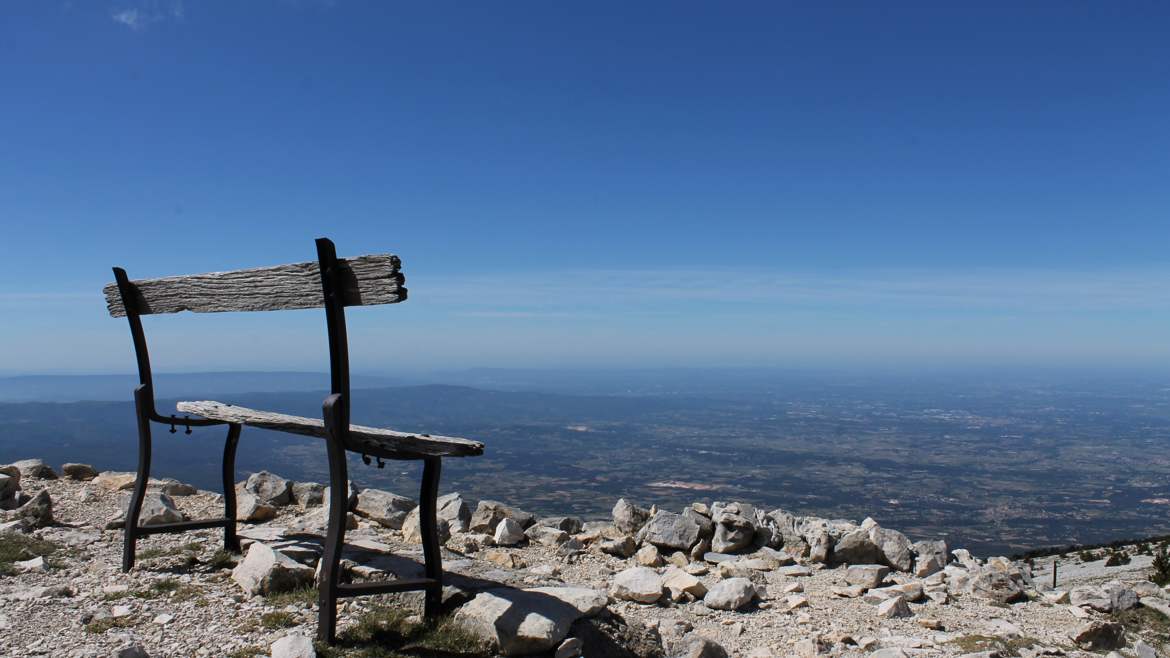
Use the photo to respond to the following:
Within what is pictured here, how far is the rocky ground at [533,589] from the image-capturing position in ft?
18.1

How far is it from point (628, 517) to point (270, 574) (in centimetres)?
580

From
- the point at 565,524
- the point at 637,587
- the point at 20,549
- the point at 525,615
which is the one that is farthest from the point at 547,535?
the point at 20,549

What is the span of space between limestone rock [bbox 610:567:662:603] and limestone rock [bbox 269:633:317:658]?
3494 mm

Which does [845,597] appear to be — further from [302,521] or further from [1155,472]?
[1155,472]

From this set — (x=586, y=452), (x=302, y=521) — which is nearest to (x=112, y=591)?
(x=302, y=521)

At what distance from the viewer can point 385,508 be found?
10.4 metres

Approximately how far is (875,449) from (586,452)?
248ft

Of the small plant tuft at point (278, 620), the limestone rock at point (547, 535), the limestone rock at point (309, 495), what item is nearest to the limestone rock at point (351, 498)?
the limestone rock at point (309, 495)

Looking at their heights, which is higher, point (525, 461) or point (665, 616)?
point (665, 616)

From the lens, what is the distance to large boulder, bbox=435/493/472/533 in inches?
401

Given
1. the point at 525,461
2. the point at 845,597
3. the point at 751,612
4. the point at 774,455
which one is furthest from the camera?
the point at 774,455

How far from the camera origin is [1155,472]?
132250mm

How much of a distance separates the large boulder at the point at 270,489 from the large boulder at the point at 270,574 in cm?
457

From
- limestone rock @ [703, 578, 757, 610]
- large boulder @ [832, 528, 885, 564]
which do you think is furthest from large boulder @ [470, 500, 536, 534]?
large boulder @ [832, 528, 885, 564]
